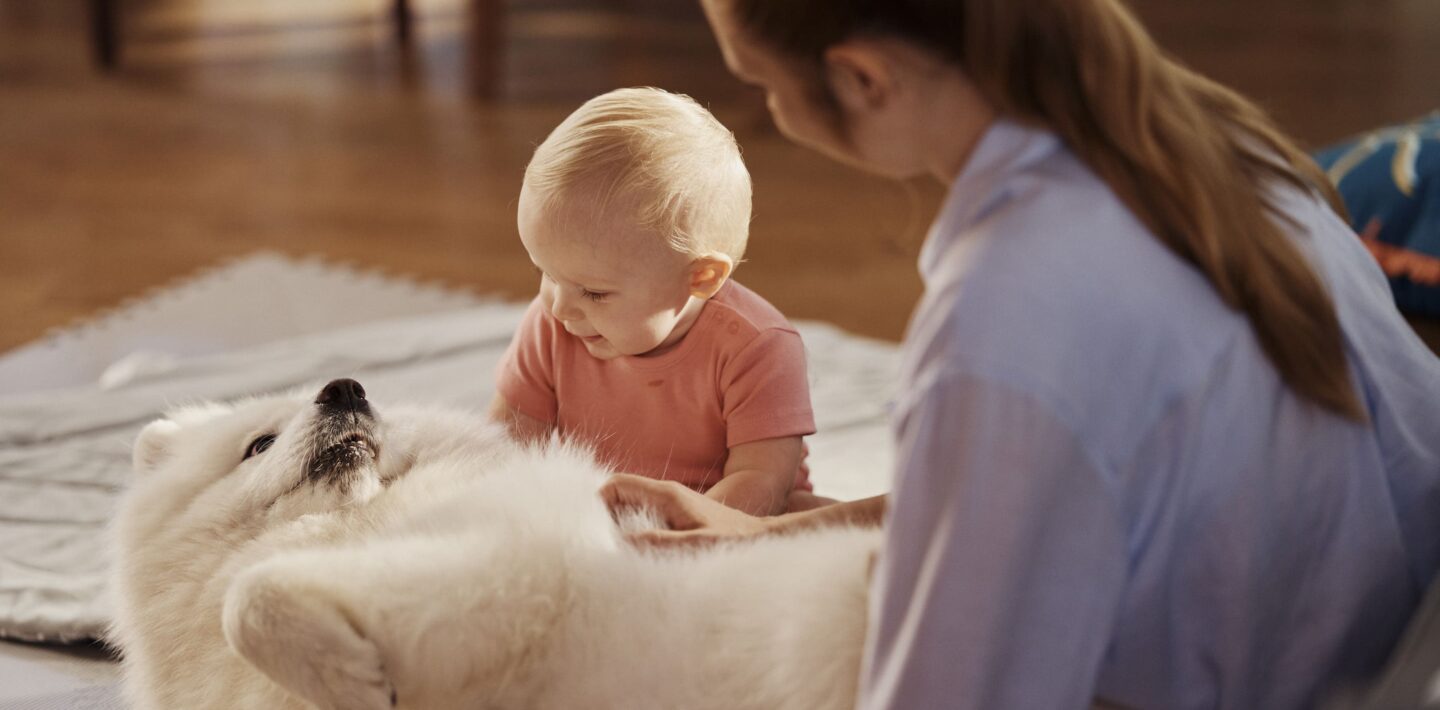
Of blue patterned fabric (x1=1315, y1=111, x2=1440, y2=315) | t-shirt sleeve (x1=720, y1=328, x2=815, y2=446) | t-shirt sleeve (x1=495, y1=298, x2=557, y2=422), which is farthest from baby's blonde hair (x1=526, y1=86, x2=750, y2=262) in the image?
blue patterned fabric (x1=1315, y1=111, x2=1440, y2=315)

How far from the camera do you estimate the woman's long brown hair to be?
799 millimetres

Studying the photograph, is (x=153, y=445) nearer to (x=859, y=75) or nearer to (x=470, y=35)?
(x=859, y=75)

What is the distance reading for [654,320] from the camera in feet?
4.41

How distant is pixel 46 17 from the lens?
5.06 meters

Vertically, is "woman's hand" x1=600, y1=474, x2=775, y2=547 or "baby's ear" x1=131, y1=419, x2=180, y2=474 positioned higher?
"woman's hand" x1=600, y1=474, x2=775, y2=547

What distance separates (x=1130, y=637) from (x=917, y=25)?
0.41 m

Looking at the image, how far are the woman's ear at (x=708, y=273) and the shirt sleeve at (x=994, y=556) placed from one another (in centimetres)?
55

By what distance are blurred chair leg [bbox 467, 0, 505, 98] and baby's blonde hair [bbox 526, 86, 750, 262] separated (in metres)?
2.94

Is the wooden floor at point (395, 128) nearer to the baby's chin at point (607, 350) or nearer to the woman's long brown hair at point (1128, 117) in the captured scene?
the baby's chin at point (607, 350)

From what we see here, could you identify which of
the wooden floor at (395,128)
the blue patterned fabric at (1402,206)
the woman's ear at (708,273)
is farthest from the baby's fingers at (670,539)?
the wooden floor at (395,128)

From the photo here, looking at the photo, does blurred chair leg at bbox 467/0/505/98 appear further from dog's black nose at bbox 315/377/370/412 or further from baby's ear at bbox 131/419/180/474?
dog's black nose at bbox 315/377/370/412

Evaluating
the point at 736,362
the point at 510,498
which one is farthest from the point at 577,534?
the point at 736,362

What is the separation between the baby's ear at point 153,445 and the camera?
135cm

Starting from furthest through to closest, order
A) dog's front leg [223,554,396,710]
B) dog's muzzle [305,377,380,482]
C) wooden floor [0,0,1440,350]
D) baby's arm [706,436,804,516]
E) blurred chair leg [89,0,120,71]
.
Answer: blurred chair leg [89,0,120,71]
wooden floor [0,0,1440,350]
baby's arm [706,436,804,516]
dog's muzzle [305,377,380,482]
dog's front leg [223,554,396,710]
